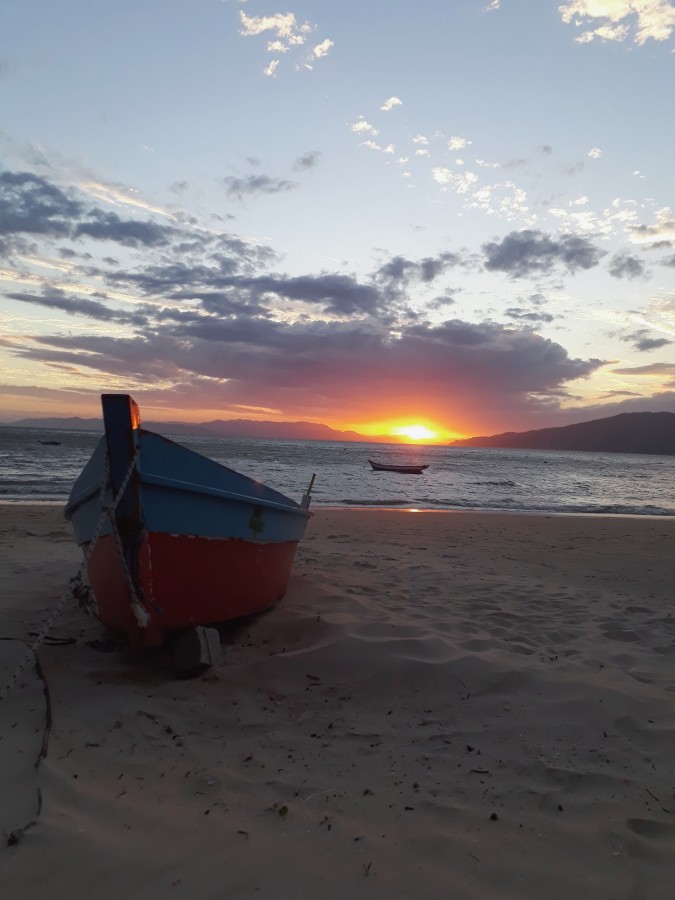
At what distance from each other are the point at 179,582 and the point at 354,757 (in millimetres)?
1976

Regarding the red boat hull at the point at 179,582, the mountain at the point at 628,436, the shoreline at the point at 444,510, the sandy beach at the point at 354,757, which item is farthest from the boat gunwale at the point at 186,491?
the mountain at the point at 628,436

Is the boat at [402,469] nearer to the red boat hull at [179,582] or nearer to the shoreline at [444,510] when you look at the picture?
the shoreline at [444,510]

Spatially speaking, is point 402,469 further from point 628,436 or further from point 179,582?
point 628,436

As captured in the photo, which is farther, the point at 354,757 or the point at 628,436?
the point at 628,436

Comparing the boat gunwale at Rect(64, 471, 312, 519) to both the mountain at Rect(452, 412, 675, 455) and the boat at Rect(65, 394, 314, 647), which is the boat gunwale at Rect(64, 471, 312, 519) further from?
the mountain at Rect(452, 412, 675, 455)

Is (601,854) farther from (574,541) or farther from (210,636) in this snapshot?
(574,541)

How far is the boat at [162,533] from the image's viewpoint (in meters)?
3.99

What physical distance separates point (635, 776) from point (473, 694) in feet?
3.60

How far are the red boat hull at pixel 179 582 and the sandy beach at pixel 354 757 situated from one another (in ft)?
0.97

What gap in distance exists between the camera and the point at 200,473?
446 centimetres

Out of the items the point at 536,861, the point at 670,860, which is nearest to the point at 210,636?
the point at 536,861

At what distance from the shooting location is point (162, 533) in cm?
411

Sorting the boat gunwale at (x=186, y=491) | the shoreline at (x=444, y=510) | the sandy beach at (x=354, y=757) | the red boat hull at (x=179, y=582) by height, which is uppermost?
the boat gunwale at (x=186, y=491)

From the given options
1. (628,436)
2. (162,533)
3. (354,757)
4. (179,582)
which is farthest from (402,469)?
(628,436)
